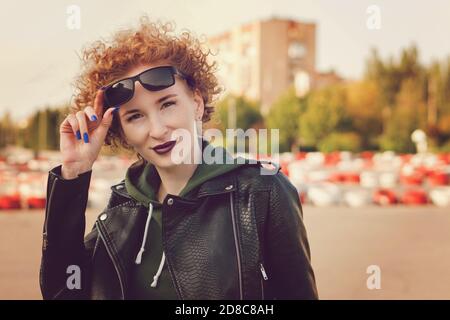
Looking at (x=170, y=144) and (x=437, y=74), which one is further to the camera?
(x=437, y=74)

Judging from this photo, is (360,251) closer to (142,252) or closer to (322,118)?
(142,252)

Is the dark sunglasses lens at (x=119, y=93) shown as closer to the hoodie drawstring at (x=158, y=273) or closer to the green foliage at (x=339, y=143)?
the hoodie drawstring at (x=158, y=273)

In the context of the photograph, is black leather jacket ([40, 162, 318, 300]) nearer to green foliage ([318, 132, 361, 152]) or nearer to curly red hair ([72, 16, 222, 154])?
curly red hair ([72, 16, 222, 154])

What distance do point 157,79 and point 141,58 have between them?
9 cm

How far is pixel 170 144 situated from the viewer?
1.29 m

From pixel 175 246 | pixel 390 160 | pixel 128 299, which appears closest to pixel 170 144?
pixel 175 246

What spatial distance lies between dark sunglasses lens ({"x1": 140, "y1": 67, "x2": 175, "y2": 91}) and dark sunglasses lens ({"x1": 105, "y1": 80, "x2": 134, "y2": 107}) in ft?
0.10

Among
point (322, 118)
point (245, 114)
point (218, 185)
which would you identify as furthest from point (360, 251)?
point (245, 114)

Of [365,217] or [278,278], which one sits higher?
[278,278]

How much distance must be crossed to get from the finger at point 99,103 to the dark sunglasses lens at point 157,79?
0.32 ft
